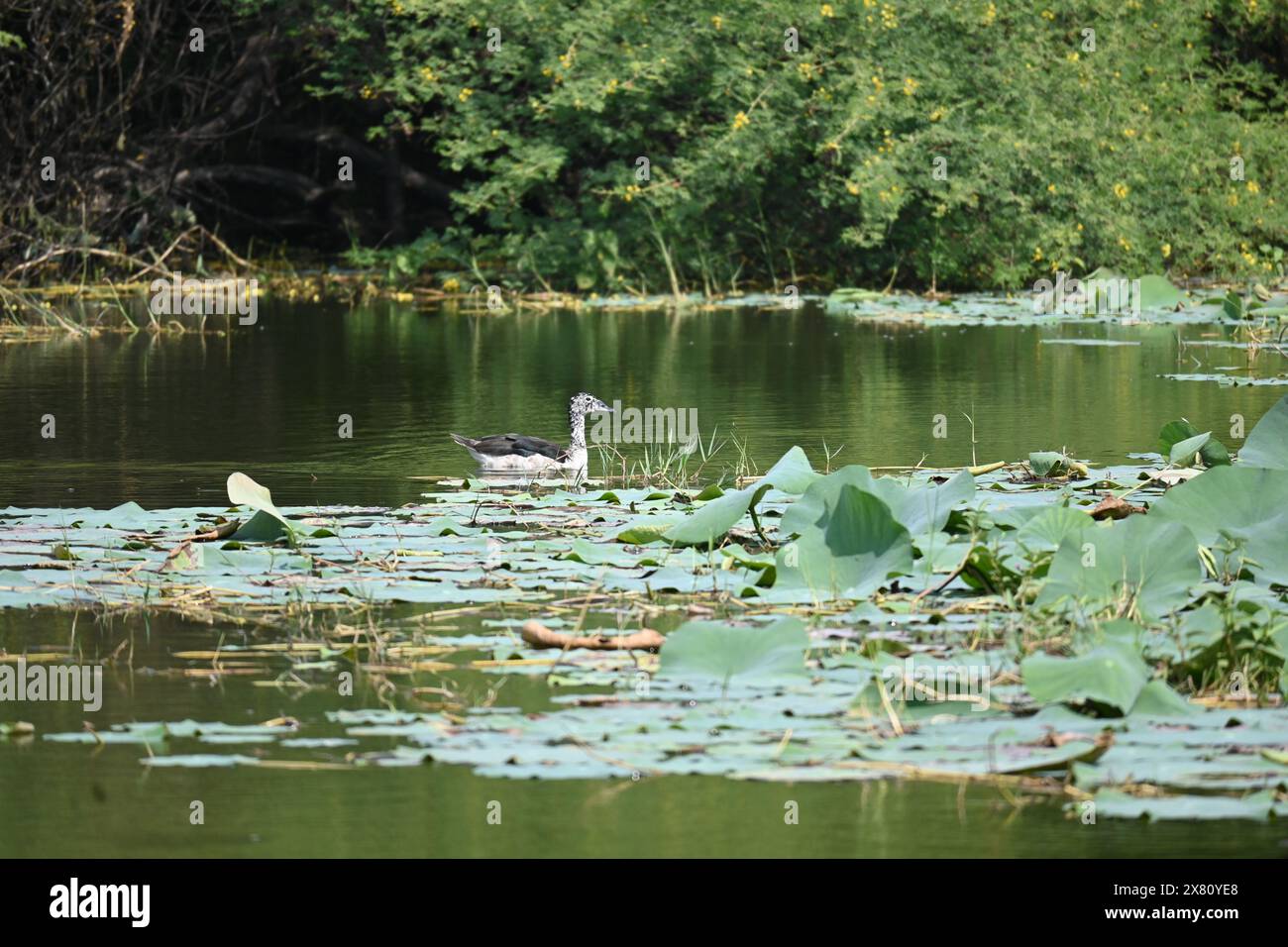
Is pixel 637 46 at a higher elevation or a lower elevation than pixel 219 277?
higher

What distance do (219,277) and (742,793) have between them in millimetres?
17456

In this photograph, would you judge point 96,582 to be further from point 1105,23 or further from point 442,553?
point 1105,23

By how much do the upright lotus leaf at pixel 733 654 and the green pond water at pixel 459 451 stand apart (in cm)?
33

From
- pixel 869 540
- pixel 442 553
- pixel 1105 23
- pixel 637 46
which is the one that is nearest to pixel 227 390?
pixel 442 553

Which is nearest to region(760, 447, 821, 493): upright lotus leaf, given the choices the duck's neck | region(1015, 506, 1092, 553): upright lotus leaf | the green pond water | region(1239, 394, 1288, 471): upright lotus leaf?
region(1015, 506, 1092, 553): upright lotus leaf

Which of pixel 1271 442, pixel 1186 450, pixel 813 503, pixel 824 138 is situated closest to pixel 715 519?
pixel 813 503

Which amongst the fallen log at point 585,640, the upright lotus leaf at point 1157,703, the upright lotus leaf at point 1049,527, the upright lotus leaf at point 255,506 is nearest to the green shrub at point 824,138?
the upright lotus leaf at point 255,506

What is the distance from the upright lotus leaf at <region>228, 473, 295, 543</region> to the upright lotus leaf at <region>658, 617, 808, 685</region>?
1.97 m

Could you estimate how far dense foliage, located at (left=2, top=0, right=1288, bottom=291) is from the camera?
1888cm

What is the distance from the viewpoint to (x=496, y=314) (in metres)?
18.5

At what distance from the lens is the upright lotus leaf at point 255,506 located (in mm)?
6555

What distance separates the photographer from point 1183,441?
25.8 feet
